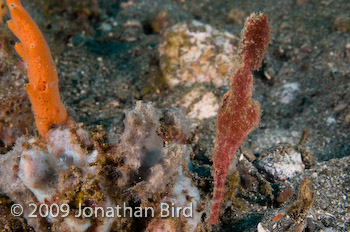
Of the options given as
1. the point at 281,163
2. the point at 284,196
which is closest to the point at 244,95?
the point at 284,196

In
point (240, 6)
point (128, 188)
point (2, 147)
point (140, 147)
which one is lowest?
point (2, 147)

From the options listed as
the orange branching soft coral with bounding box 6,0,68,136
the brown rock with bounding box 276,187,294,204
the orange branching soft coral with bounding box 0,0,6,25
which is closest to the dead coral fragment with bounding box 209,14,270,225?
the brown rock with bounding box 276,187,294,204

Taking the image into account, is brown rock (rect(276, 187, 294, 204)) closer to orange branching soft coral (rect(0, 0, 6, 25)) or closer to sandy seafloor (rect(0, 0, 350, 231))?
sandy seafloor (rect(0, 0, 350, 231))

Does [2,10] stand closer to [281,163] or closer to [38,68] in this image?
[38,68]

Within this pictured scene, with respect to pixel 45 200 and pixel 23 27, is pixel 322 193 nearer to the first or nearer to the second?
pixel 45 200

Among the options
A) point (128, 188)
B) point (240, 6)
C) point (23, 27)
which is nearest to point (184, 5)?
point (240, 6)

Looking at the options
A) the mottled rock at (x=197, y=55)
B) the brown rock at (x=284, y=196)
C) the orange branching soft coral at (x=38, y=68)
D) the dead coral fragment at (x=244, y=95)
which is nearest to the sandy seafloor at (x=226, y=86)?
the brown rock at (x=284, y=196)
